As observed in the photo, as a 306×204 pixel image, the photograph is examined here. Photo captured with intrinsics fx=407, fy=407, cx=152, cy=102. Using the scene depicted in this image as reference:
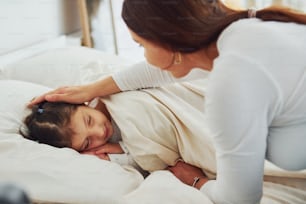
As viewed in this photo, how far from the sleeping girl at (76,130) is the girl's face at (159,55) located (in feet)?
1.01

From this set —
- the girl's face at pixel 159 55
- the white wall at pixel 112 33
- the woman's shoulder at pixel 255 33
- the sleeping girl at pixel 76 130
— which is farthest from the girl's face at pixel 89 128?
the white wall at pixel 112 33

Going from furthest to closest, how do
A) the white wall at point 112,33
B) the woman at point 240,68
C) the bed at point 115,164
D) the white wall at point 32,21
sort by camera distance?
the white wall at point 112,33
the white wall at point 32,21
the bed at point 115,164
the woman at point 240,68

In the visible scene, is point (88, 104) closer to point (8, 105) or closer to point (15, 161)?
→ point (8, 105)

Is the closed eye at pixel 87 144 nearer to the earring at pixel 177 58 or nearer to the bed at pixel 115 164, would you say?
the bed at pixel 115 164

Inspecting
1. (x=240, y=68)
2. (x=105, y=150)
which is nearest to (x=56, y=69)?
(x=105, y=150)

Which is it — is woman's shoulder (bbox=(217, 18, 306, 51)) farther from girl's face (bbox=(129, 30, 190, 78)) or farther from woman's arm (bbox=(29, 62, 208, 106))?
woman's arm (bbox=(29, 62, 208, 106))

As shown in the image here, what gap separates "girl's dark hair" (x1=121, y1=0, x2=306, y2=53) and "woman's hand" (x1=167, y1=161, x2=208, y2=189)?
333 millimetres

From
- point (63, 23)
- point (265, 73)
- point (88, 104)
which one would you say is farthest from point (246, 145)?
point (63, 23)

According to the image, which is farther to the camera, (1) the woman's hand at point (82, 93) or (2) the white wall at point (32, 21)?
(2) the white wall at point (32, 21)

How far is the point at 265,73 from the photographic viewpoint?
578 millimetres

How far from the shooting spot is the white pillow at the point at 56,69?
1153 millimetres

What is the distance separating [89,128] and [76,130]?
0.03 meters

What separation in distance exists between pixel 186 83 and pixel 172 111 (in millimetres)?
111

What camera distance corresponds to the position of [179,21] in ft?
1.97
